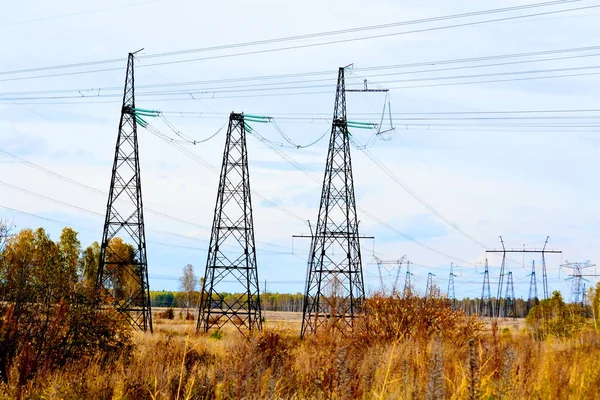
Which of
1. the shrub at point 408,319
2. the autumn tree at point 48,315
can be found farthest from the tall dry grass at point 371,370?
the autumn tree at point 48,315

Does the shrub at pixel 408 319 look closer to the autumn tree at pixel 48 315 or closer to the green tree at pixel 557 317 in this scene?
the autumn tree at pixel 48 315

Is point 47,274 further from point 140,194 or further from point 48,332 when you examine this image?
point 140,194

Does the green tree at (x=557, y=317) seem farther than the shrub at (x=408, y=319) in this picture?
Yes

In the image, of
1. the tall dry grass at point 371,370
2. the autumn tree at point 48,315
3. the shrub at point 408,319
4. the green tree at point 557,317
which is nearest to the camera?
the tall dry grass at point 371,370

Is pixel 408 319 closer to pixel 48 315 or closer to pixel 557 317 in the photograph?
pixel 48 315

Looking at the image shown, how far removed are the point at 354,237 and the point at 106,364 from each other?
2179cm

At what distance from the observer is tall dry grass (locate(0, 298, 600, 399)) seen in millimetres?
4637

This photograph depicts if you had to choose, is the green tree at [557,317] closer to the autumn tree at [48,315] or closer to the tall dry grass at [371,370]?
the tall dry grass at [371,370]

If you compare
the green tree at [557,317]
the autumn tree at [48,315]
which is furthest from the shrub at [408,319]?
the green tree at [557,317]

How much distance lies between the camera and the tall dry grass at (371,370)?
4.64 m

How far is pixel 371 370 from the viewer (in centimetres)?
635

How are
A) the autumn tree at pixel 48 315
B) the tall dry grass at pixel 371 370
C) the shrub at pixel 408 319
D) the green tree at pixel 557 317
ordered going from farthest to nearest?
the green tree at pixel 557 317 < the shrub at pixel 408 319 < the autumn tree at pixel 48 315 < the tall dry grass at pixel 371 370

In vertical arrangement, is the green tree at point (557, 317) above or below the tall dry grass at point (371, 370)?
above

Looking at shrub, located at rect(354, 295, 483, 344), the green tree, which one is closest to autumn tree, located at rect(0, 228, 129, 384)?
shrub, located at rect(354, 295, 483, 344)
